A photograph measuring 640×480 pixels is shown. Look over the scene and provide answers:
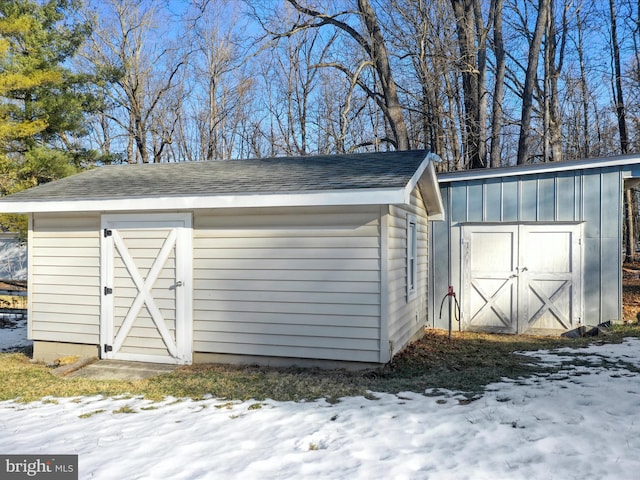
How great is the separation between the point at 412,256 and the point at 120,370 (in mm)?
4537

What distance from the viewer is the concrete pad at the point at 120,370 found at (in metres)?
6.23

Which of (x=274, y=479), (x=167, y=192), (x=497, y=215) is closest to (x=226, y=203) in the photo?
(x=167, y=192)

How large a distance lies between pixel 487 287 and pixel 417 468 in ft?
21.6

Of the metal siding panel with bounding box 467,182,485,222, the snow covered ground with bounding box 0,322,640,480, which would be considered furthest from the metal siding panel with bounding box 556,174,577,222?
the snow covered ground with bounding box 0,322,640,480

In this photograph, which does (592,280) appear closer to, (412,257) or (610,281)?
(610,281)

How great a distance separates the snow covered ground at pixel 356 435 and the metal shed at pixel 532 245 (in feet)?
12.8

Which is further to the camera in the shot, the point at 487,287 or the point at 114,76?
the point at 114,76

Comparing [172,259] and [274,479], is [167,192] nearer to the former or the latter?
[172,259]

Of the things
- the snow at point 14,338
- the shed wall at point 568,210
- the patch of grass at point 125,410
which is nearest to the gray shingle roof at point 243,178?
the shed wall at point 568,210

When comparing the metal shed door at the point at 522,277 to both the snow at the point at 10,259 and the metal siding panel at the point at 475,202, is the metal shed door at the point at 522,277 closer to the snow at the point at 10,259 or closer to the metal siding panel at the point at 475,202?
the metal siding panel at the point at 475,202

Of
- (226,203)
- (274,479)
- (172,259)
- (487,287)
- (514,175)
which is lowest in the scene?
(274,479)

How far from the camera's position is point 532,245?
894 centimetres

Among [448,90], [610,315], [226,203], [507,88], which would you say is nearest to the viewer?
[226,203]

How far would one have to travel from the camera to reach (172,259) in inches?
267
